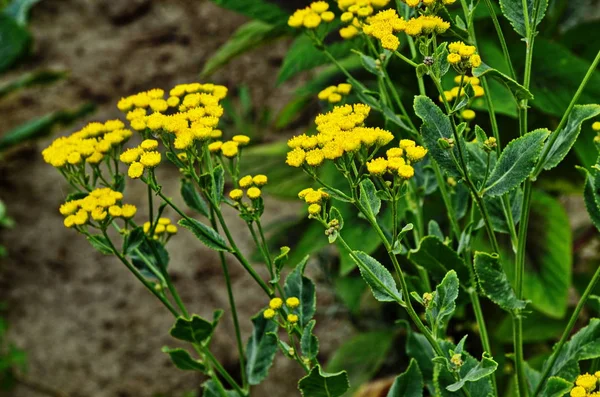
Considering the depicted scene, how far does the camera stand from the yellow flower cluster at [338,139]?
63 cm

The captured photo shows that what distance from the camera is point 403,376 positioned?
2.63 ft

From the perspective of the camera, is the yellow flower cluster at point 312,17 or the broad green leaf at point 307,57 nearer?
the yellow flower cluster at point 312,17

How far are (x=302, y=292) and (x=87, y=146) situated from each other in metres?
0.27

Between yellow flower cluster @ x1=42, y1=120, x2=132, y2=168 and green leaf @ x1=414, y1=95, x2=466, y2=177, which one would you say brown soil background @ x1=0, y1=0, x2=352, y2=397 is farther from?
green leaf @ x1=414, y1=95, x2=466, y2=177

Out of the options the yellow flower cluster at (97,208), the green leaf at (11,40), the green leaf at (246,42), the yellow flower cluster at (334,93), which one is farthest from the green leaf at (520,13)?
the green leaf at (11,40)

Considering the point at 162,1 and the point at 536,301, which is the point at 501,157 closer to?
the point at 536,301

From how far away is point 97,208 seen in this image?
75cm

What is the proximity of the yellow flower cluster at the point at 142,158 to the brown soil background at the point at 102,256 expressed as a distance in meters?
1.45

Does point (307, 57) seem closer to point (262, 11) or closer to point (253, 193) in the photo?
point (262, 11)

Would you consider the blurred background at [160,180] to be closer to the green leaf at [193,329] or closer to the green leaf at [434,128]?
the green leaf at [193,329]

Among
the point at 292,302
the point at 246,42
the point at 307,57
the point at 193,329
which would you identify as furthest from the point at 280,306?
the point at 246,42

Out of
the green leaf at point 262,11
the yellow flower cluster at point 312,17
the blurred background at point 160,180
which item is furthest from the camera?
the blurred background at point 160,180

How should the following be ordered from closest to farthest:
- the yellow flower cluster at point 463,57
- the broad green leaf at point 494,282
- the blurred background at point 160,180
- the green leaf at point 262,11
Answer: the yellow flower cluster at point 463,57, the broad green leaf at point 494,282, the green leaf at point 262,11, the blurred background at point 160,180

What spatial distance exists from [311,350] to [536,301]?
0.76m
